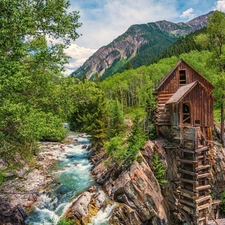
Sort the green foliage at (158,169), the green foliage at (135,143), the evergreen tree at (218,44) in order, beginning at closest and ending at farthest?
the green foliage at (135,143) < the green foliage at (158,169) < the evergreen tree at (218,44)

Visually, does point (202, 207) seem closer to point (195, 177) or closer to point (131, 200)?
point (195, 177)

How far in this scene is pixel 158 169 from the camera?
19.3 metres

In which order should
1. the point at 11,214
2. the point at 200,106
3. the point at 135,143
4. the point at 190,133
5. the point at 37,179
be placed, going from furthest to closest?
the point at 37,179 < the point at 200,106 < the point at 135,143 < the point at 190,133 < the point at 11,214

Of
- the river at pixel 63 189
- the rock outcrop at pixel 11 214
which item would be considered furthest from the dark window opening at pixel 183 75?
the rock outcrop at pixel 11 214

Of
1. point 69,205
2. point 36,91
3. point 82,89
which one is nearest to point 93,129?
point 69,205

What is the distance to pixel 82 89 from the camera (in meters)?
→ 15.1

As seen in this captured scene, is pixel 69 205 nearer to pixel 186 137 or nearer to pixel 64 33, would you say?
pixel 186 137

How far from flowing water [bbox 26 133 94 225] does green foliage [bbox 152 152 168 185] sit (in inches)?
→ 267

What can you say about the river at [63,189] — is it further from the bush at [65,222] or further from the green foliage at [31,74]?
the green foliage at [31,74]

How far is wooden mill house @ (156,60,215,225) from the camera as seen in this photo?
17547 millimetres

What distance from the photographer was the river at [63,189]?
16734 mm

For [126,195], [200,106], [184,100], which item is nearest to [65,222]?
[126,195]

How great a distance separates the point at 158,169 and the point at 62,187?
9651 millimetres

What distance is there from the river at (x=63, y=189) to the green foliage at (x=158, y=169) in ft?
18.9
